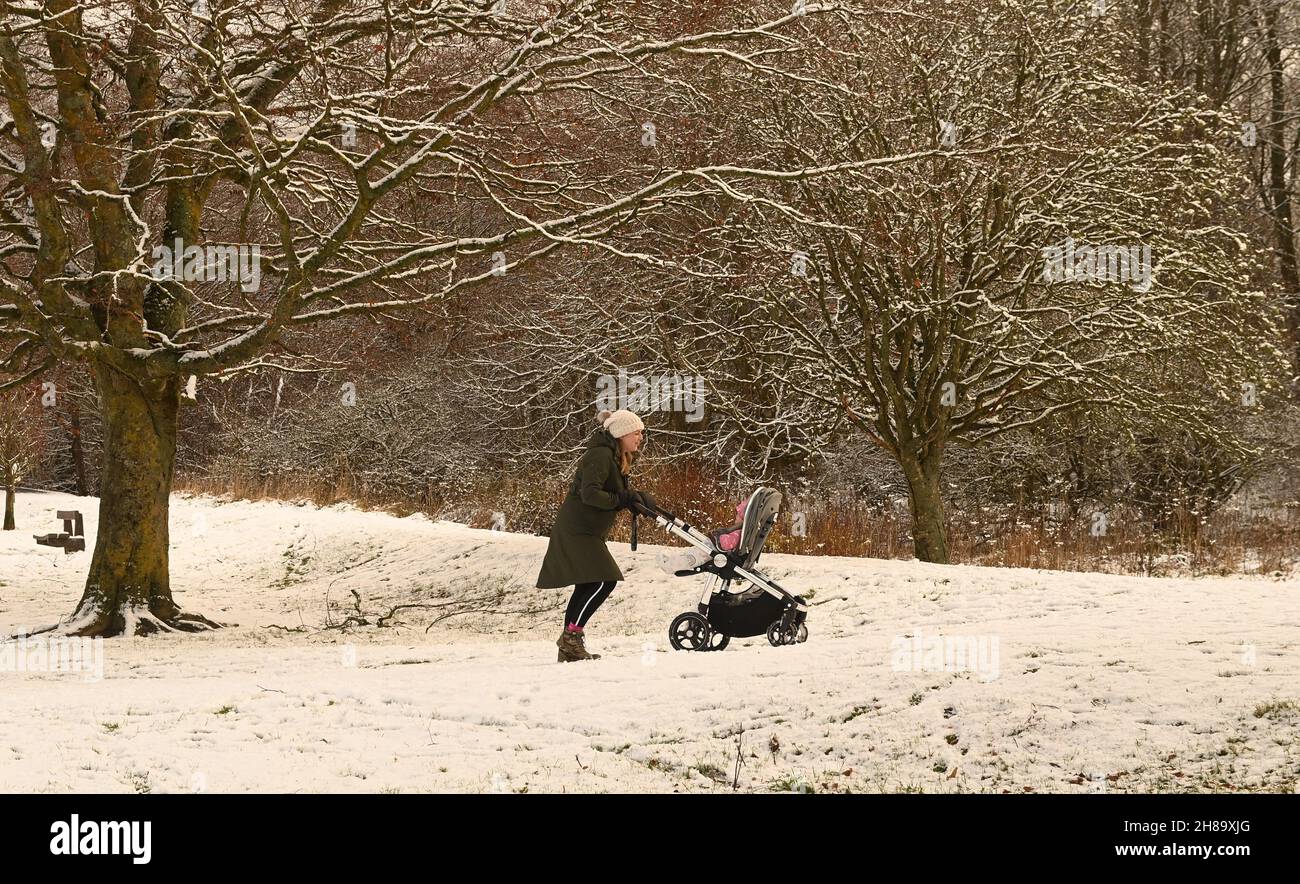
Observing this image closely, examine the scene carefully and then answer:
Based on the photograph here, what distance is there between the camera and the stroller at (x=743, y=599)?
373 inches

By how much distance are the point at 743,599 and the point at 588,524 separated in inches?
61.6

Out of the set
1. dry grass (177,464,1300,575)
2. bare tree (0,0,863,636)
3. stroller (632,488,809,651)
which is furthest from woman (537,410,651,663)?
dry grass (177,464,1300,575)

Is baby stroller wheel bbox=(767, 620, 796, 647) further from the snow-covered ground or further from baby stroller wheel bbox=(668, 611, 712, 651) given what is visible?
→ baby stroller wheel bbox=(668, 611, 712, 651)

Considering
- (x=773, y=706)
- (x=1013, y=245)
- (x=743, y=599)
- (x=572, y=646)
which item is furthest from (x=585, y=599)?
(x=1013, y=245)

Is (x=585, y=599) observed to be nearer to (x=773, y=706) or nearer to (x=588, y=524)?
(x=588, y=524)

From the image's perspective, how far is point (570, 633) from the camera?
9.33 m

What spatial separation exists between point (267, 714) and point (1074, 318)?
35.9 ft

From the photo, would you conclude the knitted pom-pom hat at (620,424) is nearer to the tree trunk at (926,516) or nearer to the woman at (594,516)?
the woman at (594,516)

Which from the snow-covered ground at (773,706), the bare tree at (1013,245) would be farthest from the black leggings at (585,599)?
the bare tree at (1013,245)

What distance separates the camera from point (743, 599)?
9.77 metres

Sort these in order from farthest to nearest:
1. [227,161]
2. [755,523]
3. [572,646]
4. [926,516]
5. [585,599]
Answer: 1. [926,516]
2. [227,161]
3. [755,523]
4. [572,646]
5. [585,599]

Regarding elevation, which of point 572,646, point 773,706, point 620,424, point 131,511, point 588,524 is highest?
point 620,424
